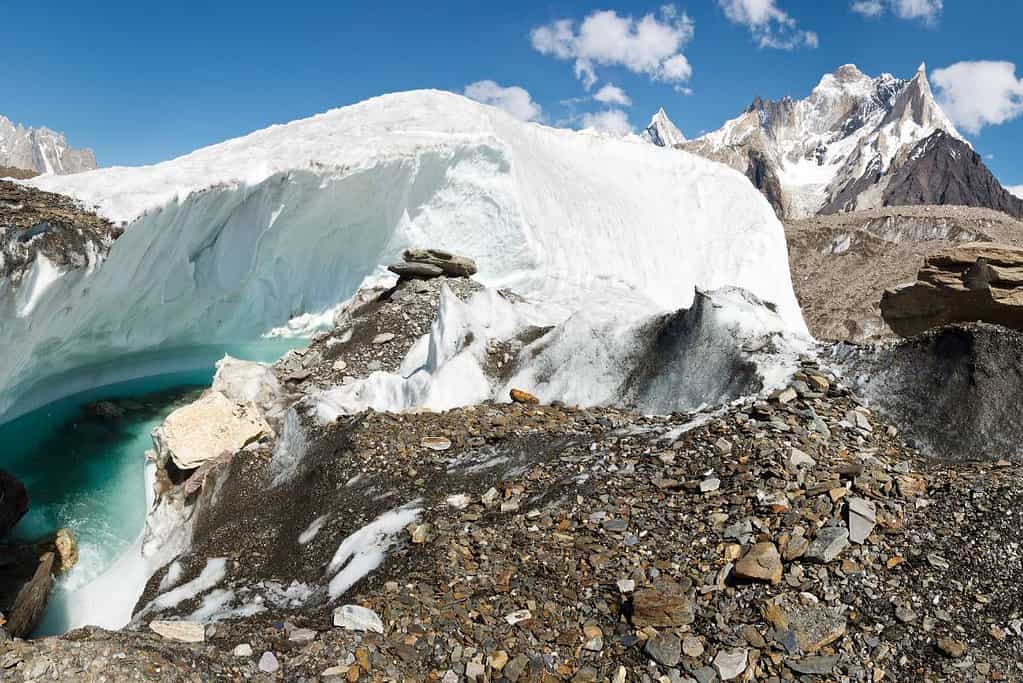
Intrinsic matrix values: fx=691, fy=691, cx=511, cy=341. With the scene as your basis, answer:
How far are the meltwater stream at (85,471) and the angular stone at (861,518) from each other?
32.4ft

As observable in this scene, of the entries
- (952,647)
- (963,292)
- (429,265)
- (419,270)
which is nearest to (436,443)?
(952,647)

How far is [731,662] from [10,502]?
1251cm

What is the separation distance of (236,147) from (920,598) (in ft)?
60.8

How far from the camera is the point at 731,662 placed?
4727 mm

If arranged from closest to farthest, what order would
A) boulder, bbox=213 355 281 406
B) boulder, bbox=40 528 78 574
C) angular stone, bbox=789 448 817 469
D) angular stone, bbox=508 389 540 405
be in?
angular stone, bbox=789 448 817 469 < angular stone, bbox=508 389 540 405 < boulder, bbox=40 528 78 574 < boulder, bbox=213 355 281 406

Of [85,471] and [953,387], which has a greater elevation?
[953,387]

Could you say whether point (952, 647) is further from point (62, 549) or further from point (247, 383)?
point (62, 549)

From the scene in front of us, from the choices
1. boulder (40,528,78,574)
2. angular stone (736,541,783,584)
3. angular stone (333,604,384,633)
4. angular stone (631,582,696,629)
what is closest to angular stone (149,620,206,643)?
angular stone (333,604,384,633)

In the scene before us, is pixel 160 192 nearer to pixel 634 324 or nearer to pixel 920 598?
pixel 634 324

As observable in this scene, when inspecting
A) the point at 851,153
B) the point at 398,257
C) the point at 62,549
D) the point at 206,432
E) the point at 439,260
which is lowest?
the point at 62,549

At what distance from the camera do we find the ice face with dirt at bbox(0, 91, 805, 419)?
1488cm

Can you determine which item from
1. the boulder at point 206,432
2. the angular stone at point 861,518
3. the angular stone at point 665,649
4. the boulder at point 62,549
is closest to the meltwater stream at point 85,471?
the boulder at point 62,549

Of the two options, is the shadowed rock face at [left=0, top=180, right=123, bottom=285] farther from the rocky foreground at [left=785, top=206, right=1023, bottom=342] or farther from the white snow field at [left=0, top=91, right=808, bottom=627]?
the rocky foreground at [left=785, top=206, right=1023, bottom=342]

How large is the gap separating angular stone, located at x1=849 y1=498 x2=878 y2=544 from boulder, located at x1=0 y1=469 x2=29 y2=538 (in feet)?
42.7
